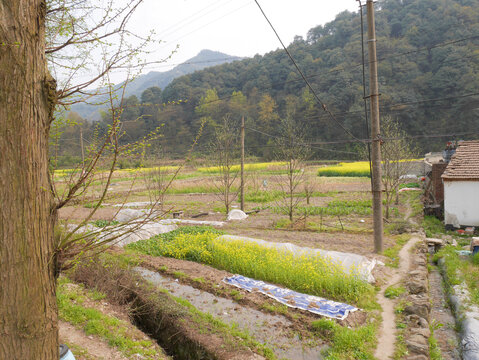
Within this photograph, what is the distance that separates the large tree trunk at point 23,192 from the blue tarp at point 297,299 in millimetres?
5049

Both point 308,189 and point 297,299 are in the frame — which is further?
point 308,189

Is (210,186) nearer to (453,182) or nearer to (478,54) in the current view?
(453,182)

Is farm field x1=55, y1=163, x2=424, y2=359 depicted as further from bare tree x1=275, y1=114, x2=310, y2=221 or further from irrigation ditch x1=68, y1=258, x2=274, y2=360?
bare tree x1=275, y1=114, x2=310, y2=221

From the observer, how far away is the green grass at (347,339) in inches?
196

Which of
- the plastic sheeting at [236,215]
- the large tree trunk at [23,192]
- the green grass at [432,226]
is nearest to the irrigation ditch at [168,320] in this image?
the large tree trunk at [23,192]

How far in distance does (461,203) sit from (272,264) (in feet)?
29.6

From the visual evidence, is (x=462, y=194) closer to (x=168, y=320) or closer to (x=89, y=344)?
(x=168, y=320)

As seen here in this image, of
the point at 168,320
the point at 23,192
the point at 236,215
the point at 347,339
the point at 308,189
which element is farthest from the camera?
the point at 308,189

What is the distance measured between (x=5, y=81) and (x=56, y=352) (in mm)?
1956

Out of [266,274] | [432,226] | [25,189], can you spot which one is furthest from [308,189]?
[25,189]

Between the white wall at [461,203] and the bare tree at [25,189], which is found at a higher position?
the bare tree at [25,189]

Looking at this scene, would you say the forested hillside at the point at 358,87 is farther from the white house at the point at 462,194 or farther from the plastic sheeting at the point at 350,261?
the plastic sheeting at the point at 350,261

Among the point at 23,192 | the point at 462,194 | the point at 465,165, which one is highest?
the point at 23,192

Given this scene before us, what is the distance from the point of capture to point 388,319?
6.19 meters
